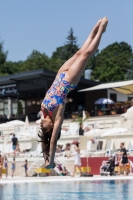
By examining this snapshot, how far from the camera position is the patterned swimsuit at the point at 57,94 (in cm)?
652

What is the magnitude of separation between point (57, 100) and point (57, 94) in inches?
3.8

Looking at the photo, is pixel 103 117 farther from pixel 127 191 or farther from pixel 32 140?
pixel 127 191

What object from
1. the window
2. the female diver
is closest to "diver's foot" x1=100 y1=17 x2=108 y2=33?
the female diver

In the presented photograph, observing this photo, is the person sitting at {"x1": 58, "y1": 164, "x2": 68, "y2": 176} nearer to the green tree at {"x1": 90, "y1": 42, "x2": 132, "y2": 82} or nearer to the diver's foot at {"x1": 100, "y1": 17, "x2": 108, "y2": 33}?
the diver's foot at {"x1": 100, "y1": 17, "x2": 108, "y2": 33}

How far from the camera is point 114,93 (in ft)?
123

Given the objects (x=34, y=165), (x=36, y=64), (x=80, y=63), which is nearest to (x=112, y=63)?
(x=36, y=64)

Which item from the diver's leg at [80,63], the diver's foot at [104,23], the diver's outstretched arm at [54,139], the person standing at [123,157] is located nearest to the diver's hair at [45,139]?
the diver's outstretched arm at [54,139]

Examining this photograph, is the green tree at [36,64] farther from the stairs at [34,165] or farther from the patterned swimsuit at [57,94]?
the patterned swimsuit at [57,94]

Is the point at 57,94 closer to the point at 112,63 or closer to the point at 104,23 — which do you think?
the point at 104,23

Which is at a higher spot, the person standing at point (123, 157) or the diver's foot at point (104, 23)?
the diver's foot at point (104, 23)

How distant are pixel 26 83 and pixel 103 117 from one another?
9.36m

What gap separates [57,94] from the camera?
6590mm

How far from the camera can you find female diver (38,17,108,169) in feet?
20.9

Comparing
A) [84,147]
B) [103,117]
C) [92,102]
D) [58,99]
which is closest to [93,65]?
[92,102]
